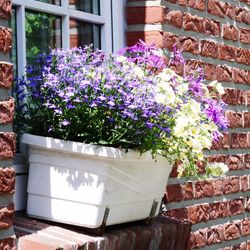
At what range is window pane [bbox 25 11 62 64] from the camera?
2859 millimetres

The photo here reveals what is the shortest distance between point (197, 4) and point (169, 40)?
0.34 metres

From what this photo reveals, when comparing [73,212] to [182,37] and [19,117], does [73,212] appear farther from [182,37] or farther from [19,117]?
[182,37]

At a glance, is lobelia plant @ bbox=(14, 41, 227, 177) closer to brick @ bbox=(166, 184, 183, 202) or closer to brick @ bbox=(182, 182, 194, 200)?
brick @ bbox=(166, 184, 183, 202)

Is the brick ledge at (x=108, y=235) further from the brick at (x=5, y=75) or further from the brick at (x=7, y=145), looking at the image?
the brick at (x=5, y=75)

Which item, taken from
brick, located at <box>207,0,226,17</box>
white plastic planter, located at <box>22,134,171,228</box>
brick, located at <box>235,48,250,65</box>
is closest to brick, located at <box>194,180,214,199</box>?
brick, located at <box>235,48,250,65</box>

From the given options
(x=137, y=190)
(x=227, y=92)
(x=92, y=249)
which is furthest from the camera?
(x=227, y=92)

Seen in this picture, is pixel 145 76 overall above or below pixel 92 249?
Answer: above

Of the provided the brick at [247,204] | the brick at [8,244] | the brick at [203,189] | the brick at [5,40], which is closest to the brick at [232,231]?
the brick at [247,204]

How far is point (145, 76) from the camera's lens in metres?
2.81

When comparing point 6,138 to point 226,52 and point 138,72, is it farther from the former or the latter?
point 226,52

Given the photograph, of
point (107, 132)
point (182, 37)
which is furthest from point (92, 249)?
point (182, 37)

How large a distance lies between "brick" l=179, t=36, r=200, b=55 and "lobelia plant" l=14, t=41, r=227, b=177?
→ 637 mm

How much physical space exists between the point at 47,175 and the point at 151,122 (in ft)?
1.22

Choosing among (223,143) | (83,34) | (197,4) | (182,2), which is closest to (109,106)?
(83,34)
